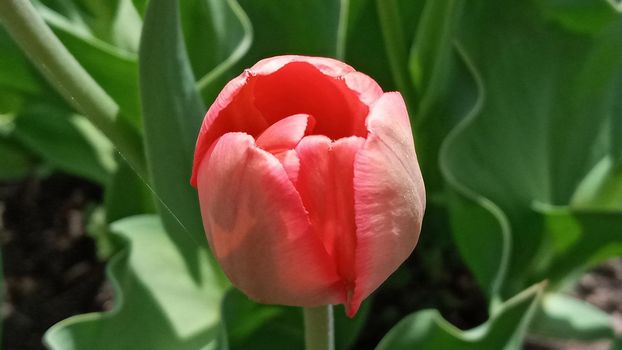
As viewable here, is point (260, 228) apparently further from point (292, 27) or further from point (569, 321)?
point (569, 321)

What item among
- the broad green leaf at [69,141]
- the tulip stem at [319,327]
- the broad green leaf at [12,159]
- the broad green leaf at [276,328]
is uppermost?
the tulip stem at [319,327]

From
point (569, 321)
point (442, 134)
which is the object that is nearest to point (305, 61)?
point (442, 134)

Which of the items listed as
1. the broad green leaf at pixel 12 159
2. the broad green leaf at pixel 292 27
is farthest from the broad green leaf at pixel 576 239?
the broad green leaf at pixel 12 159

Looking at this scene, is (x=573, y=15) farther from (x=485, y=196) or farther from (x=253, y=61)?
(x=253, y=61)

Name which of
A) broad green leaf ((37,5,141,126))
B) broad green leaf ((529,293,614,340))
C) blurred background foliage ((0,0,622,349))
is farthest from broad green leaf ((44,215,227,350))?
broad green leaf ((529,293,614,340))

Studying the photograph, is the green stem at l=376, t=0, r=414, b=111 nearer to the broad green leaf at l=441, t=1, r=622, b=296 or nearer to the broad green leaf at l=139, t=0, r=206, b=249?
the broad green leaf at l=441, t=1, r=622, b=296

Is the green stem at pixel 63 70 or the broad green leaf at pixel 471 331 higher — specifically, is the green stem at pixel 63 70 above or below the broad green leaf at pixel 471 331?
above

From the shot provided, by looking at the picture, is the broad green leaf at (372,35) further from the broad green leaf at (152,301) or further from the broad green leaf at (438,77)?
the broad green leaf at (152,301)
